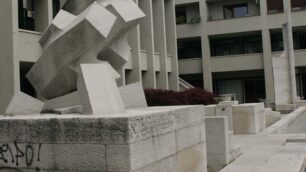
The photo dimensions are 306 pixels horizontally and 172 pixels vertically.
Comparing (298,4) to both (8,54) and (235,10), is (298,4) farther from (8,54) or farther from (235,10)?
(8,54)

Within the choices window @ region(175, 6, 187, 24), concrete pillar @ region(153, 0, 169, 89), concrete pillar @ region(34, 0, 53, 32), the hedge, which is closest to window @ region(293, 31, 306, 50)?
window @ region(175, 6, 187, 24)

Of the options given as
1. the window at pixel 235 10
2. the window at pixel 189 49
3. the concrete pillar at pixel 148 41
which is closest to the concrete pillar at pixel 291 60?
the concrete pillar at pixel 148 41

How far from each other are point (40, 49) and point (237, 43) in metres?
26.5

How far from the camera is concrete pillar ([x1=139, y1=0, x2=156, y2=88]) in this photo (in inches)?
1321

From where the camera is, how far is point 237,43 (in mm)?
44531

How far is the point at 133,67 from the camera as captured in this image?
104ft

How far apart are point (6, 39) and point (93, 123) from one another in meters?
15.5

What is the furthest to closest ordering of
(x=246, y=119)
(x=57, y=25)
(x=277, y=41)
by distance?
(x=277, y=41) < (x=246, y=119) < (x=57, y=25)

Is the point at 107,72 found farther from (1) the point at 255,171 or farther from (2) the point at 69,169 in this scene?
(1) the point at 255,171

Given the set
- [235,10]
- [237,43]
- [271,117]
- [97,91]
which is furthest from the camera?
[237,43]

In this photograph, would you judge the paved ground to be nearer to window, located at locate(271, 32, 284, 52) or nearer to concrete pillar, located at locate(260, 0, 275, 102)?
concrete pillar, located at locate(260, 0, 275, 102)

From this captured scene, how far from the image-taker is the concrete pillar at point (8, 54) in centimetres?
1973

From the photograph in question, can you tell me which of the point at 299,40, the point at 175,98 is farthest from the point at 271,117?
the point at 299,40

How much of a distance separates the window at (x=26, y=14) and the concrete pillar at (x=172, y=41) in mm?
17738
